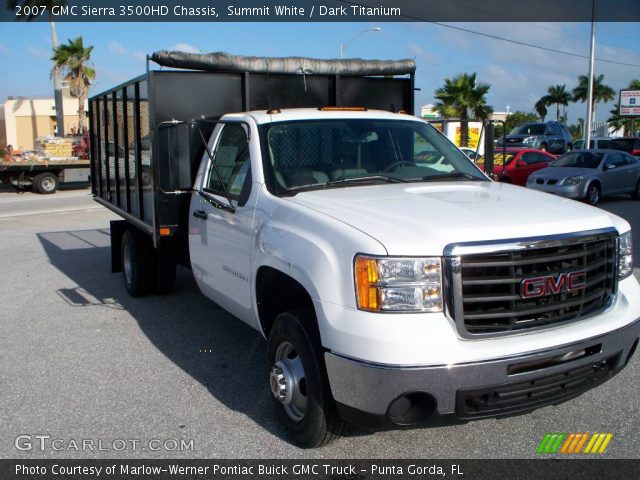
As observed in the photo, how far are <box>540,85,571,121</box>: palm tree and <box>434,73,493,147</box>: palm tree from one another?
4582cm

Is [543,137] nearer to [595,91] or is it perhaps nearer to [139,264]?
[139,264]

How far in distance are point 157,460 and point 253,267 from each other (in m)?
1.34

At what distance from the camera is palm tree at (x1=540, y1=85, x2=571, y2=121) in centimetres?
8094

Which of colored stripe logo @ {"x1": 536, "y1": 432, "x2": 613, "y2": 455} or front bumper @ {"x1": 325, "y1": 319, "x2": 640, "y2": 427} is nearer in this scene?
front bumper @ {"x1": 325, "y1": 319, "x2": 640, "y2": 427}

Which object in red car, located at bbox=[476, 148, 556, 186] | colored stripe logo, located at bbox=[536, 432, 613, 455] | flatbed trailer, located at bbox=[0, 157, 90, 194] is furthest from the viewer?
flatbed trailer, located at bbox=[0, 157, 90, 194]

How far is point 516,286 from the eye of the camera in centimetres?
342

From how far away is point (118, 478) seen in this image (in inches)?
148

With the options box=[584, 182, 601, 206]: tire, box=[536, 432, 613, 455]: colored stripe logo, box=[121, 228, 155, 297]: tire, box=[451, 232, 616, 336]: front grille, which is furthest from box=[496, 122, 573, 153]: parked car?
box=[451, 232, 616, 336]: front grille

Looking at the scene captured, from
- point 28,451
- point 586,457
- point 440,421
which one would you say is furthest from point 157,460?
point 586,457

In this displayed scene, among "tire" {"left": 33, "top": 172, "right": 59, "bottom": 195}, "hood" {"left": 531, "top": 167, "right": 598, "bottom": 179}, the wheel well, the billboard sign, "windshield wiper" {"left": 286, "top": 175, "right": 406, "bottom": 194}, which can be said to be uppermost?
the billboard sign

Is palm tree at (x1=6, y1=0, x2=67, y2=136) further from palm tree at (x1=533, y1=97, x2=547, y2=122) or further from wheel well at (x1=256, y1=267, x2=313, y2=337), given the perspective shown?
palm tree at (x1=533, y1=97, x2=547, y2=122)

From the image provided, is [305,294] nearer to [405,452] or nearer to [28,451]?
[405,452]

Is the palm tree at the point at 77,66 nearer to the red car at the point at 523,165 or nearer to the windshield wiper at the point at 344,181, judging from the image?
the red car at the point at 523,165

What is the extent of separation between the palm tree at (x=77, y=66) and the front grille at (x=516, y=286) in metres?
35.6
